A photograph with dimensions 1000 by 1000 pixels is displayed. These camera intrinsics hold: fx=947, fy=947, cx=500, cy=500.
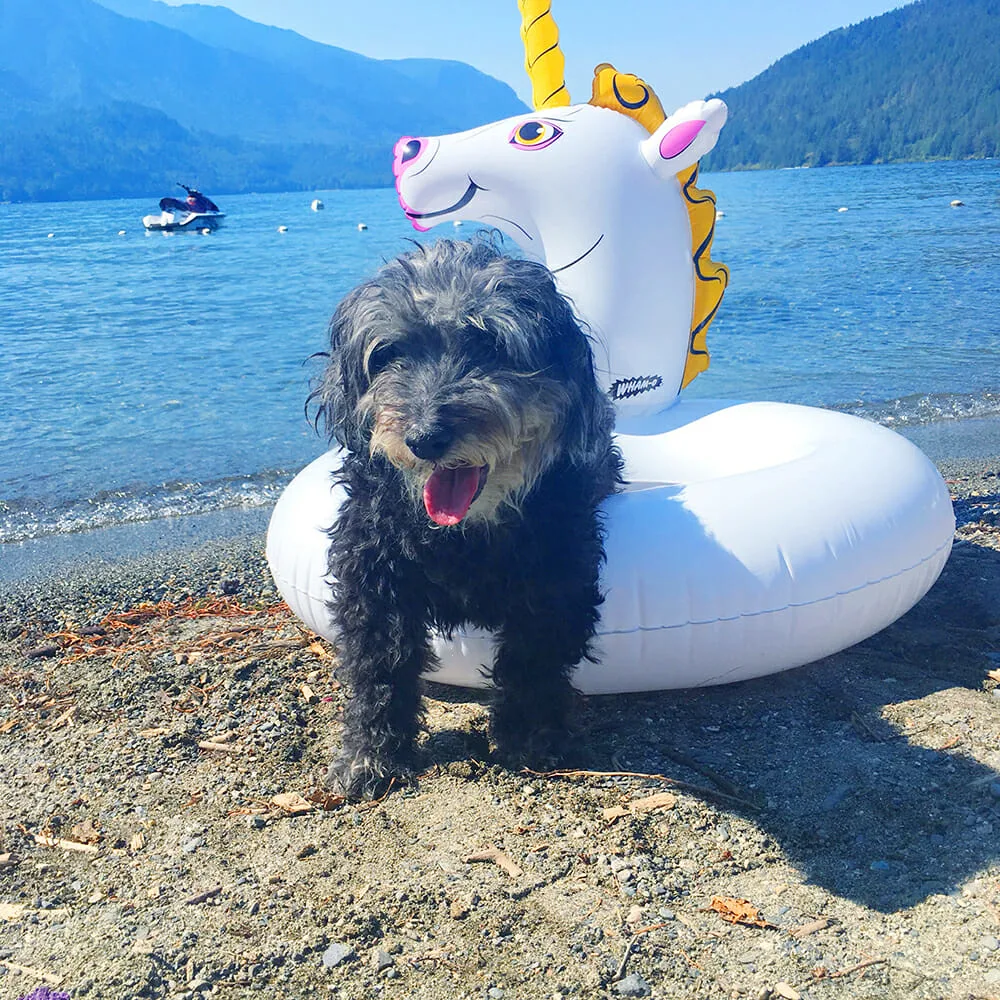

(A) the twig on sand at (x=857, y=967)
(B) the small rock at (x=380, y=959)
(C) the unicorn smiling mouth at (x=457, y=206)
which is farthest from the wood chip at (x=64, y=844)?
(C) the unicorn smiling mouth at (x=457, y=206)

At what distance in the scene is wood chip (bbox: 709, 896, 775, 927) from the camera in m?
2.88

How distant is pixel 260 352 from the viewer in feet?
54.9

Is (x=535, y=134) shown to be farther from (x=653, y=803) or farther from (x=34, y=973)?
(x=34, y=973)

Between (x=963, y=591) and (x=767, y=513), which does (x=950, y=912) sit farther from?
(x=963, y=591)

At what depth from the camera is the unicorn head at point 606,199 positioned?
5746mm

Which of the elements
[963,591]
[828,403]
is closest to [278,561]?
[963,591]

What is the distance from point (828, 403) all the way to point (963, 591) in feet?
23.5

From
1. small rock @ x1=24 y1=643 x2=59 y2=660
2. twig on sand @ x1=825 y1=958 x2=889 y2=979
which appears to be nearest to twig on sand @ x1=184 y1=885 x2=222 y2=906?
twig on sand @ x1=825 y1=958 x2=889 y2=979

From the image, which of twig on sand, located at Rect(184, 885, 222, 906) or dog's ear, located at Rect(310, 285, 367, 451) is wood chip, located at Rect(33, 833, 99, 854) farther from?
dog's ear, located at Rect(310, 285, 367, 451)

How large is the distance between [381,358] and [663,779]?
76.7 inches

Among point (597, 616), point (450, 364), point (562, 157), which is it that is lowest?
point (597, 616)

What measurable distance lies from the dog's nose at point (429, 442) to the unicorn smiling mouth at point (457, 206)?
3323mm

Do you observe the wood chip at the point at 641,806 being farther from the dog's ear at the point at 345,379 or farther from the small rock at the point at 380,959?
the dog's ear at the point at 345,379

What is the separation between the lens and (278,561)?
4711mm
